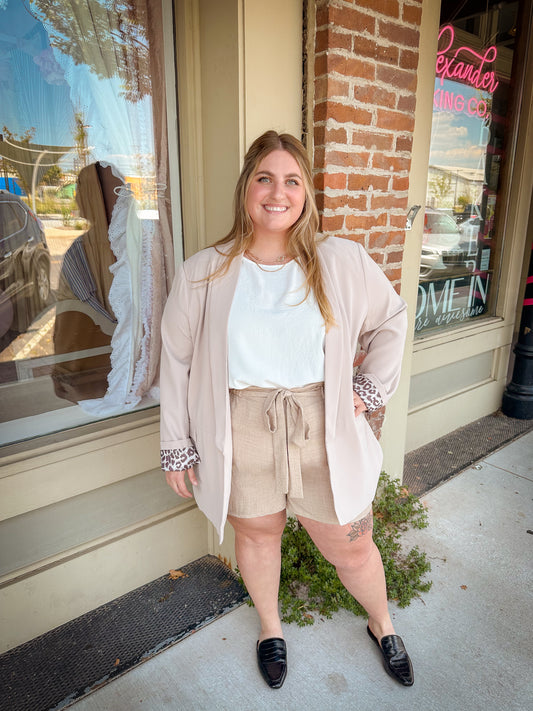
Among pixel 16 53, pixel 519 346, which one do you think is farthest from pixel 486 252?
pixel 16 53

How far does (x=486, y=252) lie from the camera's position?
4.47m

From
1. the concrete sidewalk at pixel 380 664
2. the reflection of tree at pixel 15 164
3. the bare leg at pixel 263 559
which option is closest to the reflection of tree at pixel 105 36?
the reflection of tree at pixel 15 164

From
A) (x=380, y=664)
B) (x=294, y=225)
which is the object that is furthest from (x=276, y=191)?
(x=380, y=664)

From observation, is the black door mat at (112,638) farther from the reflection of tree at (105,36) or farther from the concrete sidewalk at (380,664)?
the reflection of tree at (105,36)

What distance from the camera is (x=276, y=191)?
168cm

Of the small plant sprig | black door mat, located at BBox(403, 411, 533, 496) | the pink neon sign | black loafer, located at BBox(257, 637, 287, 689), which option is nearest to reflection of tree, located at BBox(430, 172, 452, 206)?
the pink neon sign

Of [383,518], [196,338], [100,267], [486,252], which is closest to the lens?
[196,338]

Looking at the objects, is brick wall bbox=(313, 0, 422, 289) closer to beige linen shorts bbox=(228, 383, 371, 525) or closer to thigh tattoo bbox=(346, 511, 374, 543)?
beige linen shorts bbox=(228, 383, 371, 525)

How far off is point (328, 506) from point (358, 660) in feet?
2.72

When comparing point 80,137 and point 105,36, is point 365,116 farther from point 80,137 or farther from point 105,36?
point 80,137

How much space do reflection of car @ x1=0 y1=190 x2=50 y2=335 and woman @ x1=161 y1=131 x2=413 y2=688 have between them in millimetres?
743

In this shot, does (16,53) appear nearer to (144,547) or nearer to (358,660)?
(144,547)

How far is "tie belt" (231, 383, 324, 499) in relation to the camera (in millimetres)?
1716

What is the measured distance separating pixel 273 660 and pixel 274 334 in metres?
1.38
